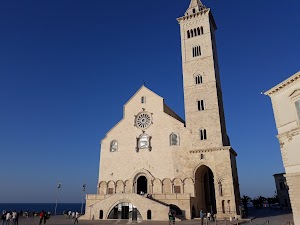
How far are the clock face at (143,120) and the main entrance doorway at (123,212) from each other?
12.7 m

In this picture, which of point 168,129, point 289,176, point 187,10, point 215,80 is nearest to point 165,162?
point 168,129

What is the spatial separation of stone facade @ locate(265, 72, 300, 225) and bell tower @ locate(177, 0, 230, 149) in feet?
44.9

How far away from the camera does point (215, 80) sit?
3869 cm

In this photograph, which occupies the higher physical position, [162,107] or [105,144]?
[162,107]

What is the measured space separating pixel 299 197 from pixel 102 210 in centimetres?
2259

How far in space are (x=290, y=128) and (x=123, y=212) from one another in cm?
2172

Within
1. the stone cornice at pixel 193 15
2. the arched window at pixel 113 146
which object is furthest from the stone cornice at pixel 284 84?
the stone cornice at pixel 193 15

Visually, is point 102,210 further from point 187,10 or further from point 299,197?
point 187,10

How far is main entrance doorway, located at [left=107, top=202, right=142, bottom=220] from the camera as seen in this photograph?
31.2 meters

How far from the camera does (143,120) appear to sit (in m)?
41.0

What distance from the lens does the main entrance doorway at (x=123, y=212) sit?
1227 inches

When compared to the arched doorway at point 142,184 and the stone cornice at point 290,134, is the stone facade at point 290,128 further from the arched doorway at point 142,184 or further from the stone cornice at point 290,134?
the arched doorway at point 142,184

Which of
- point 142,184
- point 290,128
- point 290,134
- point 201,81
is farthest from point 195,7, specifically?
point 290,134

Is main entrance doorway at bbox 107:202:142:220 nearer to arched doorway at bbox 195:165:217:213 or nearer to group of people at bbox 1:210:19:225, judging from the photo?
arched doorway at bbox 195:165:217:213
